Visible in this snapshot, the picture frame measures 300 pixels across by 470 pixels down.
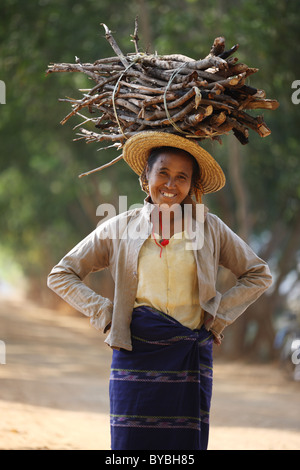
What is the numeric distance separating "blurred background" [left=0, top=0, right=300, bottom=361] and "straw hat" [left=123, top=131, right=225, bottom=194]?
4866 mm

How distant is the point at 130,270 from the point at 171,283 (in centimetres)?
23

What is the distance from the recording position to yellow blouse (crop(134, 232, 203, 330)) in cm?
364

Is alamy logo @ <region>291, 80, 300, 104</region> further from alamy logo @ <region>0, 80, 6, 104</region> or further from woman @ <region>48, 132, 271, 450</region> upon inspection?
woman @ <region>48, 132, 271, 450</region>

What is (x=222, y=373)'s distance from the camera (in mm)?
14367

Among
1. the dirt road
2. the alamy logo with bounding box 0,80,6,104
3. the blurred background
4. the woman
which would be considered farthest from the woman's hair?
the alamy logo with bounding box 0,80,6,104

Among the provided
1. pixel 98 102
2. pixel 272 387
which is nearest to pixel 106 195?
pixel 272 387

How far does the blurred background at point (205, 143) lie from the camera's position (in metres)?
11.7

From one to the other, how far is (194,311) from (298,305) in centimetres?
1367

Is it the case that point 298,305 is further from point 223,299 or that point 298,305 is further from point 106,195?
point 223,299

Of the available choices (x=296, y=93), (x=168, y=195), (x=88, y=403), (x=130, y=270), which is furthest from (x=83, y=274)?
(x=296, y=93)

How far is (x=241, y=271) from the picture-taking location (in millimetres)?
3957

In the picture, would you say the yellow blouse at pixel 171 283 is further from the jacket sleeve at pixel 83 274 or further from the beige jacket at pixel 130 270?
the jacket sleeve at pixel 83 274

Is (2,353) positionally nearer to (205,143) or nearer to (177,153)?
(205,143)

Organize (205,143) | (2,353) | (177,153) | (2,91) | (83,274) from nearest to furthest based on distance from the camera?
1. (177,153)
2. (83,274)
3. (205,143)
4. (2,91)
5. (2,353)
